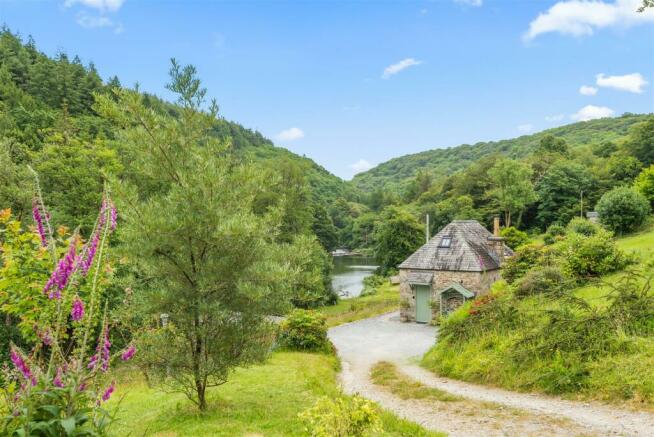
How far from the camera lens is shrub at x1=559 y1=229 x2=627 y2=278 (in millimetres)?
14812

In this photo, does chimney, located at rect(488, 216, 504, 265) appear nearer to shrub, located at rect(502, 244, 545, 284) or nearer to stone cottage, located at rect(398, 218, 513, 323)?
stone cottage, located at rect(398, 218, 513, 323)

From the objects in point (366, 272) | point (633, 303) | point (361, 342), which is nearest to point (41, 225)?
point (633, 303)

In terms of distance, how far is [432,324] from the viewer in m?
23.6

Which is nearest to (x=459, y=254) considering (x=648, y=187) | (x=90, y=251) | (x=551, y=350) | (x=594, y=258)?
(x=594, y=258)

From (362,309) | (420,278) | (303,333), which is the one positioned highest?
(420,278)

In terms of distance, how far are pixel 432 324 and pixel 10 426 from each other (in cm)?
2214

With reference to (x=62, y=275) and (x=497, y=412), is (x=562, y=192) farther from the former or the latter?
(x=62, y=275)

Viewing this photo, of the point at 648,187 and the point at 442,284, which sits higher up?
the point at 648,187

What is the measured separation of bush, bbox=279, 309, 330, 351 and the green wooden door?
8.26 m

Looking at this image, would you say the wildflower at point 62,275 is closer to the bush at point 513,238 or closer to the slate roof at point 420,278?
the slate roof at point 420,278

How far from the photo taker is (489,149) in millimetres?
165000

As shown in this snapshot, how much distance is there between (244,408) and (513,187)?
51959mm

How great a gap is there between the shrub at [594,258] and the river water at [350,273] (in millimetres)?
34456

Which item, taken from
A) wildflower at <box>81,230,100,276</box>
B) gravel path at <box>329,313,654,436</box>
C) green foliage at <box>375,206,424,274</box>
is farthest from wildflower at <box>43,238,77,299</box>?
green foliage at <box>375,206,424,274</box>
